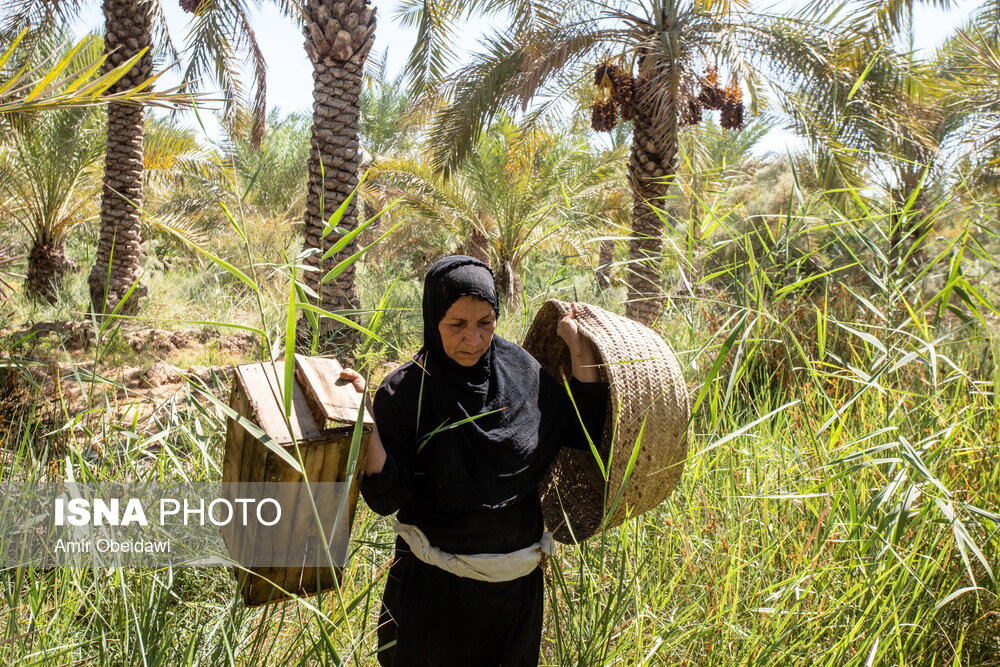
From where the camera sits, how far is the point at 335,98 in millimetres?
6707

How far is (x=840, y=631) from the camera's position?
1935mm

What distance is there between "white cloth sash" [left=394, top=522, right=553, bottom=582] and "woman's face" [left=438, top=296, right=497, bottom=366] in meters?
0.47

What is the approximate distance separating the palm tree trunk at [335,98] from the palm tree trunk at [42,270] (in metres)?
4.73

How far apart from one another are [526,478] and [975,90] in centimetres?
826

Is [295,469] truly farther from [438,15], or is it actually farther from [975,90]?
[975,90]

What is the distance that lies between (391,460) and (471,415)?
222 mm

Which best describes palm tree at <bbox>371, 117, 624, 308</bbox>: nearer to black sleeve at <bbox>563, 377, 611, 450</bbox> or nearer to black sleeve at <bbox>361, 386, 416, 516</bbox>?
black sleeve at <bbox>563, 377, 611, 450</bbox>

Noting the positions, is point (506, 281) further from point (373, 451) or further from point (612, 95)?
point (373, 451)

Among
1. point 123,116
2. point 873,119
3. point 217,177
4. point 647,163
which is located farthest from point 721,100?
point 217,177

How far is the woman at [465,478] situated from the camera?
1.71 meters

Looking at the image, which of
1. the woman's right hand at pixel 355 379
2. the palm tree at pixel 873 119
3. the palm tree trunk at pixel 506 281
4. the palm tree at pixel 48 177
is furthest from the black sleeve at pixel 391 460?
the palm tree at pixel 48 177

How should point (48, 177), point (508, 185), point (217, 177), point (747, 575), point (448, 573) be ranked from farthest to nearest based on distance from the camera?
point (217, 177), point (508, 185), point (48, 177), point (747, 575), point (448, 573)

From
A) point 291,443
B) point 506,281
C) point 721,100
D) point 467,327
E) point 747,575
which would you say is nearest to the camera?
point 291,443

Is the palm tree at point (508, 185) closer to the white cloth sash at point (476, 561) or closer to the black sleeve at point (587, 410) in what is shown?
the black sleeve at point (587, 410)
